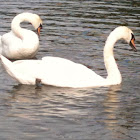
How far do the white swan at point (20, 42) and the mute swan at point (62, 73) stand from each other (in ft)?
9.64

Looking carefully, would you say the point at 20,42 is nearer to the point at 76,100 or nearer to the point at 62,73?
the point at 62,73

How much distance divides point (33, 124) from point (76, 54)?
6.14 meters

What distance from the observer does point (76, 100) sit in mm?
11680

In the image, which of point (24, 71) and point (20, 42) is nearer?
point (24, 71)

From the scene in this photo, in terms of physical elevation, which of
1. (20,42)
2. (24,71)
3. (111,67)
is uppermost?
(111,67)

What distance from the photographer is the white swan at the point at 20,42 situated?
1611cm

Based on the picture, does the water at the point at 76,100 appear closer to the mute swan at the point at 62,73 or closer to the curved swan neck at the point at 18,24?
the mute swan at the point at 62,73

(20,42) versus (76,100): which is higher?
(76,100)

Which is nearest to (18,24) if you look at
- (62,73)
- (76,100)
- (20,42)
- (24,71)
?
(20,42)

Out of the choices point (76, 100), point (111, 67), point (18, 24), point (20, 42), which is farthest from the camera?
point (18, 24)

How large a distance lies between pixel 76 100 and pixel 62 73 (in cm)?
120

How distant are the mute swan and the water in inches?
7.6

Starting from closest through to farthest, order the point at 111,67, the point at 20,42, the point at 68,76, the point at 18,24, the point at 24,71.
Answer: the point at 68,76
the point at 24,71
the point at 111,67
the point at 20,42
the point at 18,24

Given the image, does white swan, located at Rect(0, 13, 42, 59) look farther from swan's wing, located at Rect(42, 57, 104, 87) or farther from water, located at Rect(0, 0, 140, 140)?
swan's wing, located at Rect(42, 57, 104, 87)
